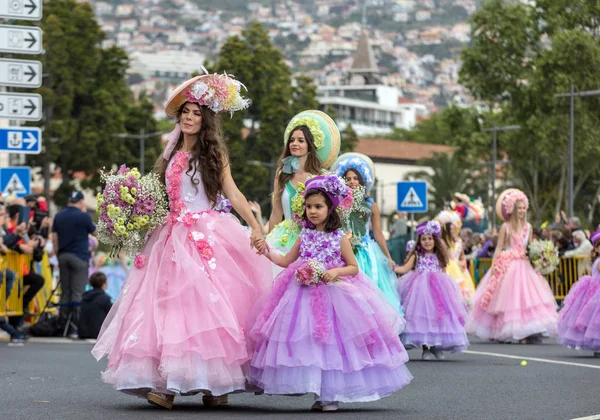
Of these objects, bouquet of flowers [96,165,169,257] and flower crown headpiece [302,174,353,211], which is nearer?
bouquet of flowers [96,165,169,257]

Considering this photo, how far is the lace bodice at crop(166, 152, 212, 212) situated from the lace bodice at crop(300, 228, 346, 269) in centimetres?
74

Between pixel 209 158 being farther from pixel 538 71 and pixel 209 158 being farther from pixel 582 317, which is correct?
pixel 538 71

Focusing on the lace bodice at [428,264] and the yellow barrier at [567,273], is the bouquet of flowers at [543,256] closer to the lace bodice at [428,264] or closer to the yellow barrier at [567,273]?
the lace bodice at [428,264]

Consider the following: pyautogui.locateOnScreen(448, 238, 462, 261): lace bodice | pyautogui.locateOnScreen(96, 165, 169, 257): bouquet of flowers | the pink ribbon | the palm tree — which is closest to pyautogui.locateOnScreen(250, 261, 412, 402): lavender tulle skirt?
pyautogui.locateOnScreen(96, 165, 169, 257): bouquet of flowers

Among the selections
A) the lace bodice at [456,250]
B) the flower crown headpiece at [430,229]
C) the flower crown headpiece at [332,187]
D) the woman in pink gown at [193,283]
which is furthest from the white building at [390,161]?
the woman in pink gown at [193,283]

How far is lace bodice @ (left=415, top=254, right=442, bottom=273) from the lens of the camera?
56.9ft

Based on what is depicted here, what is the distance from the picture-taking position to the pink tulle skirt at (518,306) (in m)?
20.6

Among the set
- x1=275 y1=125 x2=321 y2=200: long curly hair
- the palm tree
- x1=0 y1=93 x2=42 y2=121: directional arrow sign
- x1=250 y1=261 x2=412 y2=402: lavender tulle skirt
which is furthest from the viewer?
the palm tree

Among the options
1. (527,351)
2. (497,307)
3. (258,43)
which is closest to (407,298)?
(527,351)

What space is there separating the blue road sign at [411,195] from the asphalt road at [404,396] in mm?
15163

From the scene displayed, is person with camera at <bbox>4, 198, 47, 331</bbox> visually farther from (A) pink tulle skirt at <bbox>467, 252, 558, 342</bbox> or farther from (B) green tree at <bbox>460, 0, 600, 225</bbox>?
(B) green tree at <bbox>460, 0, 600, 225</bbox>

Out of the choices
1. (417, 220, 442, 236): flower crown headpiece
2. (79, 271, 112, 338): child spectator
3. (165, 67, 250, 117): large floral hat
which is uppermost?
(165, 67, 250, 117): large floral hat

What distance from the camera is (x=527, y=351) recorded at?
1870cm

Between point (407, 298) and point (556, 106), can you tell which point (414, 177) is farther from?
point (407, 298)
